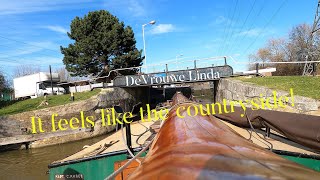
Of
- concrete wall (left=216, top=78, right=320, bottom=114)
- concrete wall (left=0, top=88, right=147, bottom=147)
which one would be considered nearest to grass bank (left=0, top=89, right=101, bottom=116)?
concrete wall (left=0, top=88, right=147, bottom=147)

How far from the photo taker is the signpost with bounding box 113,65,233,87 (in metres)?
20.1

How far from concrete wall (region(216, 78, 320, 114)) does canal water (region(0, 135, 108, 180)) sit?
888cm

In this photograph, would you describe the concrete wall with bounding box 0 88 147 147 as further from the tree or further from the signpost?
the tree

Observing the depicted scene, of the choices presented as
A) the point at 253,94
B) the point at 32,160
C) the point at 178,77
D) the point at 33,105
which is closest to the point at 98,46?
the point at 33,105

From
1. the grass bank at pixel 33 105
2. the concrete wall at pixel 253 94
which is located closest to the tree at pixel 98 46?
the grass bank at pixel 33 105

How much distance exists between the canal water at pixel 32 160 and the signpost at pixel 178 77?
5794 mm

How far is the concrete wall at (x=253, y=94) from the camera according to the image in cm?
973

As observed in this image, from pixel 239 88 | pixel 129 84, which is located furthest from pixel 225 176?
pixel 129 84

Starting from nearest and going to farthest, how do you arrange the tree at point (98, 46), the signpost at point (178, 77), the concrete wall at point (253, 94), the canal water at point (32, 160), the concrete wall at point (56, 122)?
1. the concrete wall at point (253, 94)
2. the canal water at point (32, 160)
3. the concrete wall at point (56, 122)
4. the signpost at point (178, 77)
5. the tree at point (98, 46)

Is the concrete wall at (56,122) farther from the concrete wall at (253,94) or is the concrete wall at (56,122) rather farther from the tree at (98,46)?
the tree at (98,46)

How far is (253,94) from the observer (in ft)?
44.8

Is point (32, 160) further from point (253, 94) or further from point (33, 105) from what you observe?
point (253, 94)

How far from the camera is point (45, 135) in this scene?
18125mm

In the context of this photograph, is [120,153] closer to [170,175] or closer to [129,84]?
[170,175]
